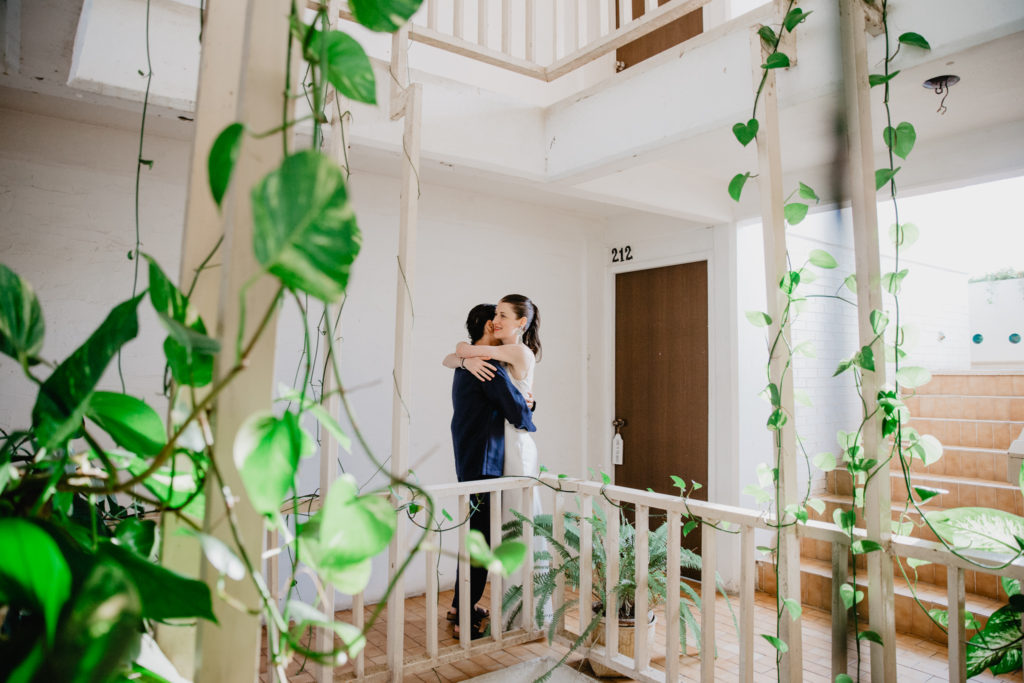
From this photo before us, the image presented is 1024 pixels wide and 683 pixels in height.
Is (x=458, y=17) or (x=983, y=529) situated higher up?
(x=458, y=17)

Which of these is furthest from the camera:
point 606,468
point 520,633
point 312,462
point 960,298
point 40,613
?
point 960,298

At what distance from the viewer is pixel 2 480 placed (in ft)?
1.10

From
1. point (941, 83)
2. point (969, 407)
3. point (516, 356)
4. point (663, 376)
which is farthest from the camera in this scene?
point (663, 376)

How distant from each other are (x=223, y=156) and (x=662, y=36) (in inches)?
161

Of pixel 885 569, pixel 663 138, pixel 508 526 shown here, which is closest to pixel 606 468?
pixel 508 526

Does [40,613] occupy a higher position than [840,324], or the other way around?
[840,324]

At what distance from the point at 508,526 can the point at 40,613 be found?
2.46 metres

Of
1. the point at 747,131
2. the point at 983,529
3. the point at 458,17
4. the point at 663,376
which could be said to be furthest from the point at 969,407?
the point at 458,17

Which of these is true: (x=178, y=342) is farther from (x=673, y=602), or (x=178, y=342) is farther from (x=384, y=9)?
(x=673, y=602)

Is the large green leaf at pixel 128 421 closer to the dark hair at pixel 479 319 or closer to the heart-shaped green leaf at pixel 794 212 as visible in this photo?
the heart-shaped green leaf at pixel 794 212

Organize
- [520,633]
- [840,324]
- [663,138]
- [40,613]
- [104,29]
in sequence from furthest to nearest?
1. [520,633]
2. [663,138]
3. [104,29]
4. [840,324]
5. [40,613]

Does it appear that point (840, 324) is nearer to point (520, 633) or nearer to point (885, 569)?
point (885, 569)

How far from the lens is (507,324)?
303 cm

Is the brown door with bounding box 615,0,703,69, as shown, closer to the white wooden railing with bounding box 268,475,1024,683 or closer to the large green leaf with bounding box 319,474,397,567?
the white wooden railing with bounding box 268,475,1024,683
